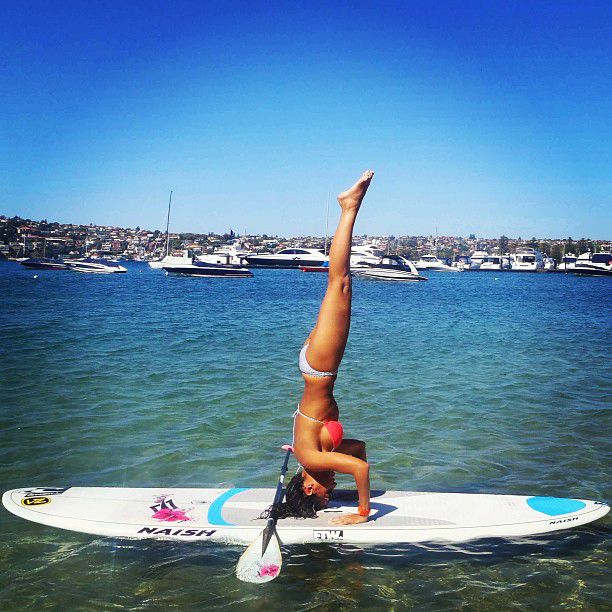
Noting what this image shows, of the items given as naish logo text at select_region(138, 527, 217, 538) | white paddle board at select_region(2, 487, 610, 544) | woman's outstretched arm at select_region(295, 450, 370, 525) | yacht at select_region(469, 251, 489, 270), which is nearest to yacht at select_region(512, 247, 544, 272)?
yacht at select_region(469, 251, 489, 270)

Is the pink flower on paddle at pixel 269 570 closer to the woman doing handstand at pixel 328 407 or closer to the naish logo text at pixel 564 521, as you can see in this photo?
the woman doing handstand at pixel 328 407

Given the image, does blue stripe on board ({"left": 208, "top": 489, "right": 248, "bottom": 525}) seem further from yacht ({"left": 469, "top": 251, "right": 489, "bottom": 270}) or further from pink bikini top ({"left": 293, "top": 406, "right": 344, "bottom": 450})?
yacht ({"left": 469, "top": 251, "right": 489, "bottom": 270})

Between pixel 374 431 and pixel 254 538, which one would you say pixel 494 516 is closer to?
pixel 254 538

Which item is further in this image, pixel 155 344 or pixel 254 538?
pixel 155 344

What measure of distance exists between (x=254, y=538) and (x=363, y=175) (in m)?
4.01

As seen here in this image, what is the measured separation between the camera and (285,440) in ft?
35.5

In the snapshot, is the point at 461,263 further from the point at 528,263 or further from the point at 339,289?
the point at 339,289

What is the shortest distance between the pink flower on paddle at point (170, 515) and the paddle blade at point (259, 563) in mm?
1009

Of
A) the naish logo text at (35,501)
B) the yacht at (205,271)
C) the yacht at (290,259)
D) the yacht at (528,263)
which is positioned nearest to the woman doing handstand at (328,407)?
the naish logo text at (35,501)

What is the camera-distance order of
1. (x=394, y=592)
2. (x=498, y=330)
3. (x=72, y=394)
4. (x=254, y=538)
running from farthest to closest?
(x=498, y=330)
(x=72, y=394)
(x=254, y=538)
(x=394, y=592)

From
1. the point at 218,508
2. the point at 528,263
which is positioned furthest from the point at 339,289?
the point at 528,263

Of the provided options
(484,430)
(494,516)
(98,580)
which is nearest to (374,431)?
(484,430)

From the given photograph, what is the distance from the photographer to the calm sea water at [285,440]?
5.87m

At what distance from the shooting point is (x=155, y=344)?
23656 mm
